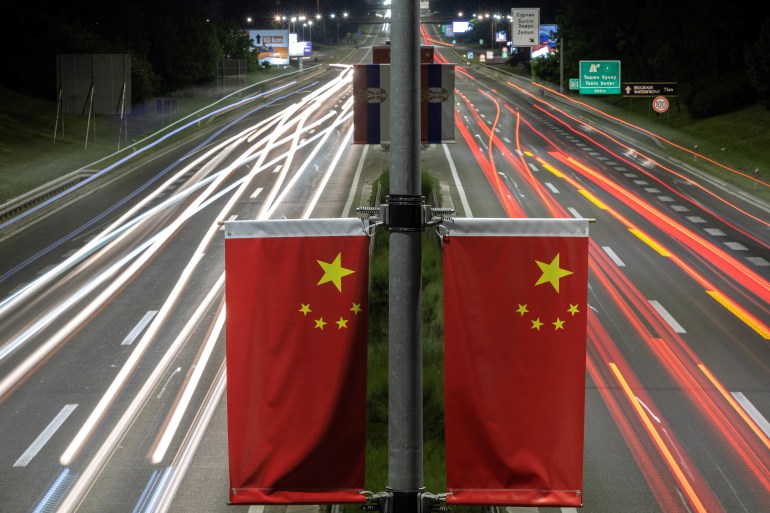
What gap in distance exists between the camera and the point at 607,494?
1705cm

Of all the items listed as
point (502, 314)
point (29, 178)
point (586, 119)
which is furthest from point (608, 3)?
point (502, 314)

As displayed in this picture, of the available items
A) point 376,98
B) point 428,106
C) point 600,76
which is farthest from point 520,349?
point 600,76

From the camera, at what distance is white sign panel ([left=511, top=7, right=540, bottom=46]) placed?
10125 cm

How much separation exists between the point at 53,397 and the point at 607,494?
37.5 feet

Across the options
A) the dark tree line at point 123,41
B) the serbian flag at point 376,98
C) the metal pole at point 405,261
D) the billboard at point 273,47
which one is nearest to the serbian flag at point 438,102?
the serbian flag at point 376,98

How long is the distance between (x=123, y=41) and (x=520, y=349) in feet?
277

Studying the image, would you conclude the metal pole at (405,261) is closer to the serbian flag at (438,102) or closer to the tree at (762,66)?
the serbian flag at (438,102)

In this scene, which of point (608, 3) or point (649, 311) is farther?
point (608, 3)

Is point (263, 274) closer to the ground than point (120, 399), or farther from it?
farther from it

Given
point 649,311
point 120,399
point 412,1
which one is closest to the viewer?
point 412,1

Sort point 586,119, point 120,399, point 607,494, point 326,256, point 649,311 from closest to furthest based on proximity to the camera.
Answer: point 326,256, point 607,494, point 120,399, point 649,311, point 586,119

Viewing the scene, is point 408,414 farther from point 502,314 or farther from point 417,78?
point 417,78

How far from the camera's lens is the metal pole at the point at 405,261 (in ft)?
21.6

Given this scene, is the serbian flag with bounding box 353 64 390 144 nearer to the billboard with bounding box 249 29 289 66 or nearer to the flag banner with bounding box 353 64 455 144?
the flag banner with bounding box 353 64 455 144
